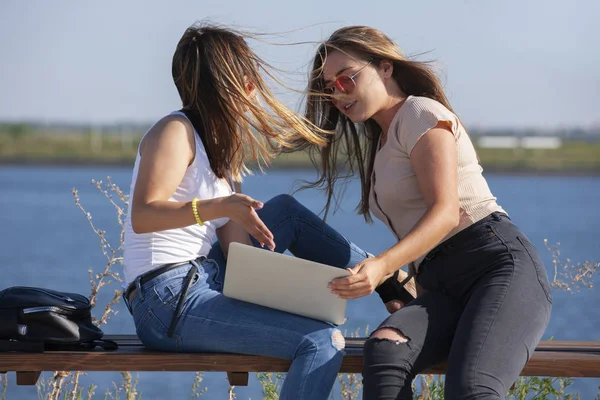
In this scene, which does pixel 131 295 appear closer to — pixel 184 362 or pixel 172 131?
pixel 184 362

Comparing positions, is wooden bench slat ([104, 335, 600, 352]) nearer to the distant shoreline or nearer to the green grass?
the distant shoreline

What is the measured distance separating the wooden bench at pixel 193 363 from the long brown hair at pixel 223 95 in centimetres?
67

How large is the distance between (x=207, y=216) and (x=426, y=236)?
0.72m

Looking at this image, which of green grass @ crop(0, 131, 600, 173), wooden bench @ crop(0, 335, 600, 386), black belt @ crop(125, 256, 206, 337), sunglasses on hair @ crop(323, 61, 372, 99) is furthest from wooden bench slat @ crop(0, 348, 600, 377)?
green grass @ crop(0, 131, 600, 173)

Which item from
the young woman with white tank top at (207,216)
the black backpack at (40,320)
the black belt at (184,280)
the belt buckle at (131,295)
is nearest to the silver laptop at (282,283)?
the young woman with white tank top at (207,216)

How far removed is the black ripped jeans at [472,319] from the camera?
9.31 ft

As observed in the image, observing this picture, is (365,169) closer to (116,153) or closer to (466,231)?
(466,231)

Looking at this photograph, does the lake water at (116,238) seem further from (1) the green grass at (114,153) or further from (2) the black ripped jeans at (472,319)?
(1) the green grass at (114,153)

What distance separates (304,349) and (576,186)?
257 feet

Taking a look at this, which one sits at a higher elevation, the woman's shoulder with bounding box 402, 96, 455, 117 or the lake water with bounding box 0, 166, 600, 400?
the woman's shoulder with bounding box 402, 96, 455, 117

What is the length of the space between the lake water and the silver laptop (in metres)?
0.93

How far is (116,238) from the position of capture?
21.3m

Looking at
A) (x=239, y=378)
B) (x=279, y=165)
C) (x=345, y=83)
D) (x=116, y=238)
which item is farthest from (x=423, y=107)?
(x=279, y=165)

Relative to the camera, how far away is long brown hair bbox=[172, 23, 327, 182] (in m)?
3.24
